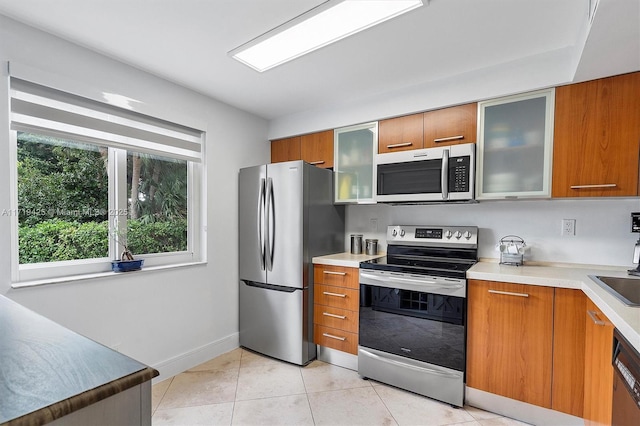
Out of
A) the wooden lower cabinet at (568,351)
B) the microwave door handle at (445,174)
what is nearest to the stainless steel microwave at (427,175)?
the microwave door handle at (445,174)

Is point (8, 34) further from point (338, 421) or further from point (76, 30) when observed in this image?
A: point (338, 421)

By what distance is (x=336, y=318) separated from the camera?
2584 mm

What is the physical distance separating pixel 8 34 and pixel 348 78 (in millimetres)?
2017

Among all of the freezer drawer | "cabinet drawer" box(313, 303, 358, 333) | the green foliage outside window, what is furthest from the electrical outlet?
the green foliage outside window

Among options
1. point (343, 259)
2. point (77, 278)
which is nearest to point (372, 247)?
point (343, 259)

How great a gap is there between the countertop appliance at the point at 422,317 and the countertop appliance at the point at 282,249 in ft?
→ 1.72

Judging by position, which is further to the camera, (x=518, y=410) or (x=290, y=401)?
(x=290, y=401)

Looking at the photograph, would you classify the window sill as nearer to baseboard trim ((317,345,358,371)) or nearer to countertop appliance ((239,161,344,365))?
countertop appliance ((239,161,344,365))

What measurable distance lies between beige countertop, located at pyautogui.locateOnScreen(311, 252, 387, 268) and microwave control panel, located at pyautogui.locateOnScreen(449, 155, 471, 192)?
905mm

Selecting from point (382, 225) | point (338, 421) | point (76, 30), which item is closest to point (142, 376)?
point (338, 421)

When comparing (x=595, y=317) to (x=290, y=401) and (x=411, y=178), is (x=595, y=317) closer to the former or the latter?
(x=411, y=178)

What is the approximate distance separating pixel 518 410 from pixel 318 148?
247 cm

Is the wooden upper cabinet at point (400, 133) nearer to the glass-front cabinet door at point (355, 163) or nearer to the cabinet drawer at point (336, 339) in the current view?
the glass-front cabinet door at point (355, 163)

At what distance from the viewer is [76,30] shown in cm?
177
